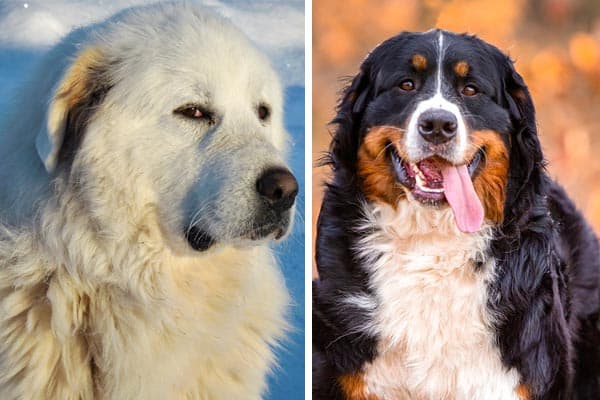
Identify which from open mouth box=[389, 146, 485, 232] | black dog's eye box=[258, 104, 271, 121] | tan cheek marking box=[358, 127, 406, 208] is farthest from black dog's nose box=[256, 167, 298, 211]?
open mouth box=[389, 146, 485, 232]

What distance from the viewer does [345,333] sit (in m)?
3.27

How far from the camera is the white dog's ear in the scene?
8.86 feet

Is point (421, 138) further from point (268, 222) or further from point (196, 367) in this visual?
point (196, 367)

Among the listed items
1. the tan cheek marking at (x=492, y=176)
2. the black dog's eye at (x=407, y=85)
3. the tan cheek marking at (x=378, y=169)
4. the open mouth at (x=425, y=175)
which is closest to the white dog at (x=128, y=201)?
the tan cheek marking at (x=378, y=169)

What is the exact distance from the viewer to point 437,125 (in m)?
2.96

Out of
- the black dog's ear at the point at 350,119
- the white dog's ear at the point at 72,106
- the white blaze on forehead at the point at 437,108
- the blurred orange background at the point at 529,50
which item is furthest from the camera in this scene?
the blurred orange background at the point at 529,50

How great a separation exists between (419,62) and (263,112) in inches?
26.5

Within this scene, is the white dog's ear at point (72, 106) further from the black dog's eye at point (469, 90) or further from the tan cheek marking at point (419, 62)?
the black dog's eye at point (469, 90)

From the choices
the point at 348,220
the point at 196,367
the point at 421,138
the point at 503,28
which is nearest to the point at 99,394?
the point at 196,367

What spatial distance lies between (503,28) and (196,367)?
203 cm

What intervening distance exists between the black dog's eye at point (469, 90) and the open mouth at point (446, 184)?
0.78 feet

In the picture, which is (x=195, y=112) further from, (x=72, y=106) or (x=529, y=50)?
(x=529, y=50)

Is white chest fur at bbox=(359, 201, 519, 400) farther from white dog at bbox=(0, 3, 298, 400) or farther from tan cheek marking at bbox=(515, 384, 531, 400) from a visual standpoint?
white dog at bbox=(0, 3, 298, 400)

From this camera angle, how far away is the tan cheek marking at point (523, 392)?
3.12 metres
